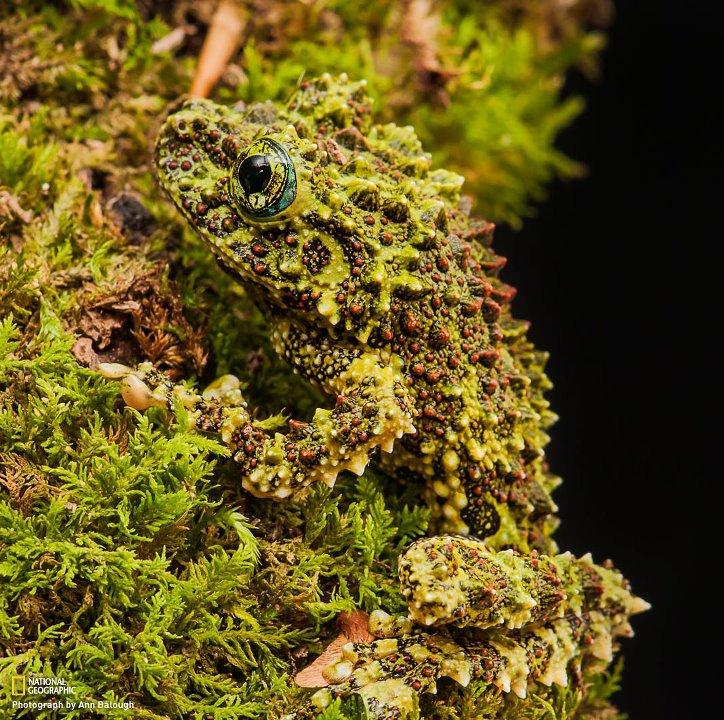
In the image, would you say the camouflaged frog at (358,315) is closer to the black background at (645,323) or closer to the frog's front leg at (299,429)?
the frog's front leg at (299,429)

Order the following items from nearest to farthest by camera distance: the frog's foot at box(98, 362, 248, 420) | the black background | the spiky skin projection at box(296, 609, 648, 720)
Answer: the spiky skin projection at box(296, 609, 648, 720)
the frog's foot at box(98, 362, 248, 420)
the black background

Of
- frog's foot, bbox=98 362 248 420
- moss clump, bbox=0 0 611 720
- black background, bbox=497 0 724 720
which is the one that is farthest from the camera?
black background, bbox=497 0 724 720

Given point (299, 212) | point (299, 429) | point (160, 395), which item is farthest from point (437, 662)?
point (299, 212)

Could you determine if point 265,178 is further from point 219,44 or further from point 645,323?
point 645,323

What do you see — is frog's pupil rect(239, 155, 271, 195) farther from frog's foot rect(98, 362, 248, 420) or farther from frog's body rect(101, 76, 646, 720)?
frog's foot rect(98, 362, 248, 420)

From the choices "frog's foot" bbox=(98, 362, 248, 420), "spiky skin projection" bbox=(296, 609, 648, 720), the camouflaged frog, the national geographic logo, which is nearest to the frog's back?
the camouflaged frog

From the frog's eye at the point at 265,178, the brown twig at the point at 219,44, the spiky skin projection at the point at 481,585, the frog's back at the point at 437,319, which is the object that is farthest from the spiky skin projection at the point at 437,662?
the brown twig at the point at 219,44

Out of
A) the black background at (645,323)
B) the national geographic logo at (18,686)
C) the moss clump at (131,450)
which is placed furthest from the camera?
the black background at (645,323)

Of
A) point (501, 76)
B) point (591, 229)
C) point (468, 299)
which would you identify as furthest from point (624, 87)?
point (468, 299)

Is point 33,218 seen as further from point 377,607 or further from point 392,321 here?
point 377,607
